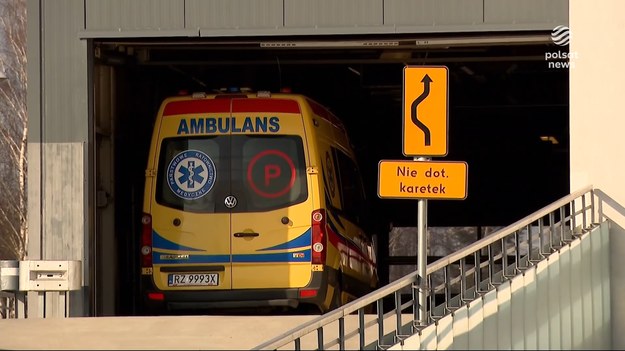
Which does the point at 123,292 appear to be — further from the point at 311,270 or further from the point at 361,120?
the point at 361,120

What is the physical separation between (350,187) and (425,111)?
7484 millimetres

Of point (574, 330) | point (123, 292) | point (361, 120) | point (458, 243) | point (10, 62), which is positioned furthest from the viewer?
point (458, 243)

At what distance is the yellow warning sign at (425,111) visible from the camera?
1189 centimetres

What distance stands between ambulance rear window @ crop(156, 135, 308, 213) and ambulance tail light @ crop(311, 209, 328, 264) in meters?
0.30

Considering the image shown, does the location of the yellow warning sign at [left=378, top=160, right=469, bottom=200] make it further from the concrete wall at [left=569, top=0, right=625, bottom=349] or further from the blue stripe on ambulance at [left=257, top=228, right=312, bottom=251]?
the blue stripe on ambulance at [left=257, top=228, right=312, bottom=251]

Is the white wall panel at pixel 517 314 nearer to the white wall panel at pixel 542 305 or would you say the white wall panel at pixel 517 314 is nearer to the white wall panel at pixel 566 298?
the white wall panel at pixel 542 305

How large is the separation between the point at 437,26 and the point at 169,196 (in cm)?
354

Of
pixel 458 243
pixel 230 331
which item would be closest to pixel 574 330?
pixel 230 331

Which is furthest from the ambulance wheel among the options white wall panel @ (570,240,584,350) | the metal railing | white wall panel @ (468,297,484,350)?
white wall panel @ (468,297,484,350)

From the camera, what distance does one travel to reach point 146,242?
17141mm

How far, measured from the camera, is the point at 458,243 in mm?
46219

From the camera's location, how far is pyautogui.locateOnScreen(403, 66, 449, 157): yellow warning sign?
11891 millimetres

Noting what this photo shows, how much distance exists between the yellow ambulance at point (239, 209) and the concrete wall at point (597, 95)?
3.14 metres

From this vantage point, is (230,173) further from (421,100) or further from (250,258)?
(421,100)
